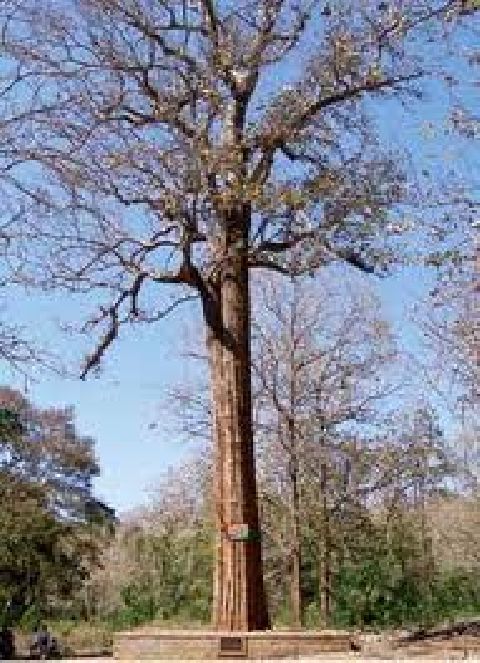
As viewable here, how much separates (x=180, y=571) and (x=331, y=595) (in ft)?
27.2

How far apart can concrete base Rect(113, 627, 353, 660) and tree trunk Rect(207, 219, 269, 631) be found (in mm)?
991

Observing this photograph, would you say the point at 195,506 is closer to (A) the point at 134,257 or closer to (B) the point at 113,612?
(B) the point at 113,612

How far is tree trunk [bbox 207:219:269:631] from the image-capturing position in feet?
41.5

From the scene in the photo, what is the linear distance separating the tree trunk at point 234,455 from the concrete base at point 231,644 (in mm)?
991

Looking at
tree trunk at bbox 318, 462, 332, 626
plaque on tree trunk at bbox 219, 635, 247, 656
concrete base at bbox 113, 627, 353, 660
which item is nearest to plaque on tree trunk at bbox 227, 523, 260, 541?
concrete base at bbox 113, 627, 353, 660

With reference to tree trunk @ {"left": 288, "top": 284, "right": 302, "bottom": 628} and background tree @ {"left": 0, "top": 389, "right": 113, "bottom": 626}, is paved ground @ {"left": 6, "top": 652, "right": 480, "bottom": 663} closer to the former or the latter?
tree trunk @ {"left": 288, "top": 284, "right": 302, "bottom": 628}

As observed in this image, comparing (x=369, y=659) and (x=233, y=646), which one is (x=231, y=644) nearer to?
(x=233, y=646)

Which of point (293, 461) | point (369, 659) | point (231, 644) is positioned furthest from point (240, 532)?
point (293, 461)

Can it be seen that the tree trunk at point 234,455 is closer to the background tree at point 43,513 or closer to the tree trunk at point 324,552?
the tree trunk at point 324,552

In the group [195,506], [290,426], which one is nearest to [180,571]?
[195,506]

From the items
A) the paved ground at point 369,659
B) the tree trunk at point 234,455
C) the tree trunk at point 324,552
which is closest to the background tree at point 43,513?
the tree trunk at point 324,552

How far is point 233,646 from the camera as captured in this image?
11320 mm

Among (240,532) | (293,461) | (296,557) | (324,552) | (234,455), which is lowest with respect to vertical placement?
(240,532)

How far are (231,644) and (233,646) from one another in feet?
0.11
